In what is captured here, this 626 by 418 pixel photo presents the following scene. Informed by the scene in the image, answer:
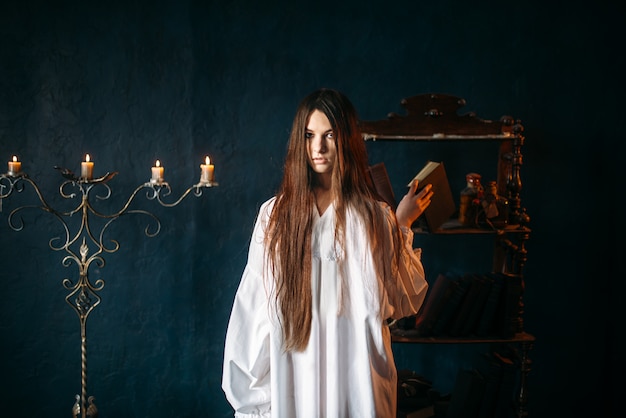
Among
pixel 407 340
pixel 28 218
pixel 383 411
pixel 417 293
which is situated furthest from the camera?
pixel 28 218

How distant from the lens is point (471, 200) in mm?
2551

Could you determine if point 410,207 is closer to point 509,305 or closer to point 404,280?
point 404,280

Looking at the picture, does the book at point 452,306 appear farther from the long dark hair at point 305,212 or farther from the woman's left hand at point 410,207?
the long dark hair at point 305,212

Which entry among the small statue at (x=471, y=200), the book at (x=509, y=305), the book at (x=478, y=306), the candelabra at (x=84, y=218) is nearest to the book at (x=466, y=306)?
the book at (x=478, y=306)

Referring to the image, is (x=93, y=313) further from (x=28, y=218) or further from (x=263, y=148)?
(x=263, y=148)

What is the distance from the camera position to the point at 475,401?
257 cm

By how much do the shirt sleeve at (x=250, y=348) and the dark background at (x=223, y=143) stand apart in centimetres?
94

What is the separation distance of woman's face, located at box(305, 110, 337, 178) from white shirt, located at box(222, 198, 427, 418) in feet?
0.46

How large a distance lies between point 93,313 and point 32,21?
1.32 meters

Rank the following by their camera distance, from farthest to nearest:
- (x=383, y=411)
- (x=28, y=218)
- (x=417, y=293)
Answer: (x=28, y=218) → (x=417, y=293) → (x=383, y=411)

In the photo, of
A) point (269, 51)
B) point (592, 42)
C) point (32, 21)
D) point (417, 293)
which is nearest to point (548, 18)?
point (592, 42)

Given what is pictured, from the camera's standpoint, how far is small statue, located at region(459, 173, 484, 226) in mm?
2549

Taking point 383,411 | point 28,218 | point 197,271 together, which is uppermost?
point 28,218

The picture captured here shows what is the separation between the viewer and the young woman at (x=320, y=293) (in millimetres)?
1825
